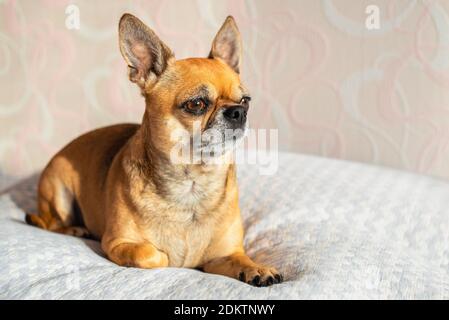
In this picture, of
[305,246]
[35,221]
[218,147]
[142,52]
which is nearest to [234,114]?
[218,147]

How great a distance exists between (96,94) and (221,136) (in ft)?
5.32

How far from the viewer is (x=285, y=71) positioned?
2.71m

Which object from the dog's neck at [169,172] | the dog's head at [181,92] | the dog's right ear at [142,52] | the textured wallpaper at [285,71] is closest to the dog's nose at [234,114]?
the dog's head at [181,92]

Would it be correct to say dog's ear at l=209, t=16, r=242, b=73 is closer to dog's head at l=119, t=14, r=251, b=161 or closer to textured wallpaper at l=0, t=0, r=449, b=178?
dog's head at l=119, t=14, r=251, b=161

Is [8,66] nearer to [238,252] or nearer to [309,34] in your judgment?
[309,34]

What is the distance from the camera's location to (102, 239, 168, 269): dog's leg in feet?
4.89

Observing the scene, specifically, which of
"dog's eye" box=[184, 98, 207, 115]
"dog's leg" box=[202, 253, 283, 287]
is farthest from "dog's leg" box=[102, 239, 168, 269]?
"dog's eye" box=[184, 98, 207, 115]

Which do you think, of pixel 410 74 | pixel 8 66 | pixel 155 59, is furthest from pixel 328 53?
pixel 8 66

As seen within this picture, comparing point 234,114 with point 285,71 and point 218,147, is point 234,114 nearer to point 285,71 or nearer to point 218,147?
point 218,147

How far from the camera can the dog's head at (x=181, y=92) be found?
4.94ft

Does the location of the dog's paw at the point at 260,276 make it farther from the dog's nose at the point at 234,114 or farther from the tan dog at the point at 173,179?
the dog's nose at the point at 234,114

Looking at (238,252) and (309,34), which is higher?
(309,34)

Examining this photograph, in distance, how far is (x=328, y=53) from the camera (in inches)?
103
